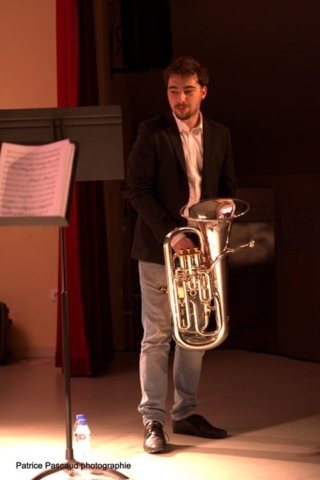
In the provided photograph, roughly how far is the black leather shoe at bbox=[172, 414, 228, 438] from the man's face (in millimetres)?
1261

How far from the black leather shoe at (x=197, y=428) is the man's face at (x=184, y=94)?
1261mm

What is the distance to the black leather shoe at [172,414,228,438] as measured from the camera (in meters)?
3.59

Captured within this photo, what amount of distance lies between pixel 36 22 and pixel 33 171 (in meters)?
3.19

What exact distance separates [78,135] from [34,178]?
1.43 feet

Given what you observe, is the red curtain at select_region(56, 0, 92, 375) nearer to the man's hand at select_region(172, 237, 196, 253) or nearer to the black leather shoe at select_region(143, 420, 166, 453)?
the black leather shoe at select_region(143, 420, 166, 453)

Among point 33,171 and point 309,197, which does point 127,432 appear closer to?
point 33,171

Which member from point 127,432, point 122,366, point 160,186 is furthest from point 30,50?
point 127,432

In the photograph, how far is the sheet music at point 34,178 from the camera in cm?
264

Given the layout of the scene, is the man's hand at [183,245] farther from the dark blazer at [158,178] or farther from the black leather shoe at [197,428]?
the black leather shoe at [197,428]

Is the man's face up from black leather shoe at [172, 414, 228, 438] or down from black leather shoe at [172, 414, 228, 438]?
up

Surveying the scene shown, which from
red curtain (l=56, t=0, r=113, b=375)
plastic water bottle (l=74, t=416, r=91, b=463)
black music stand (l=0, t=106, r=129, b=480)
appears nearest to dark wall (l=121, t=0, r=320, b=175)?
red curtain (l=56, t=0, r=113, b=375)

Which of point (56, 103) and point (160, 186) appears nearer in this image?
point (160, 186)

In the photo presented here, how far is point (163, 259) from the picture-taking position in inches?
137

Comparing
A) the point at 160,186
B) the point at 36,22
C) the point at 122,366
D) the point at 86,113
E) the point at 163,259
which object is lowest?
the point at 122,366
